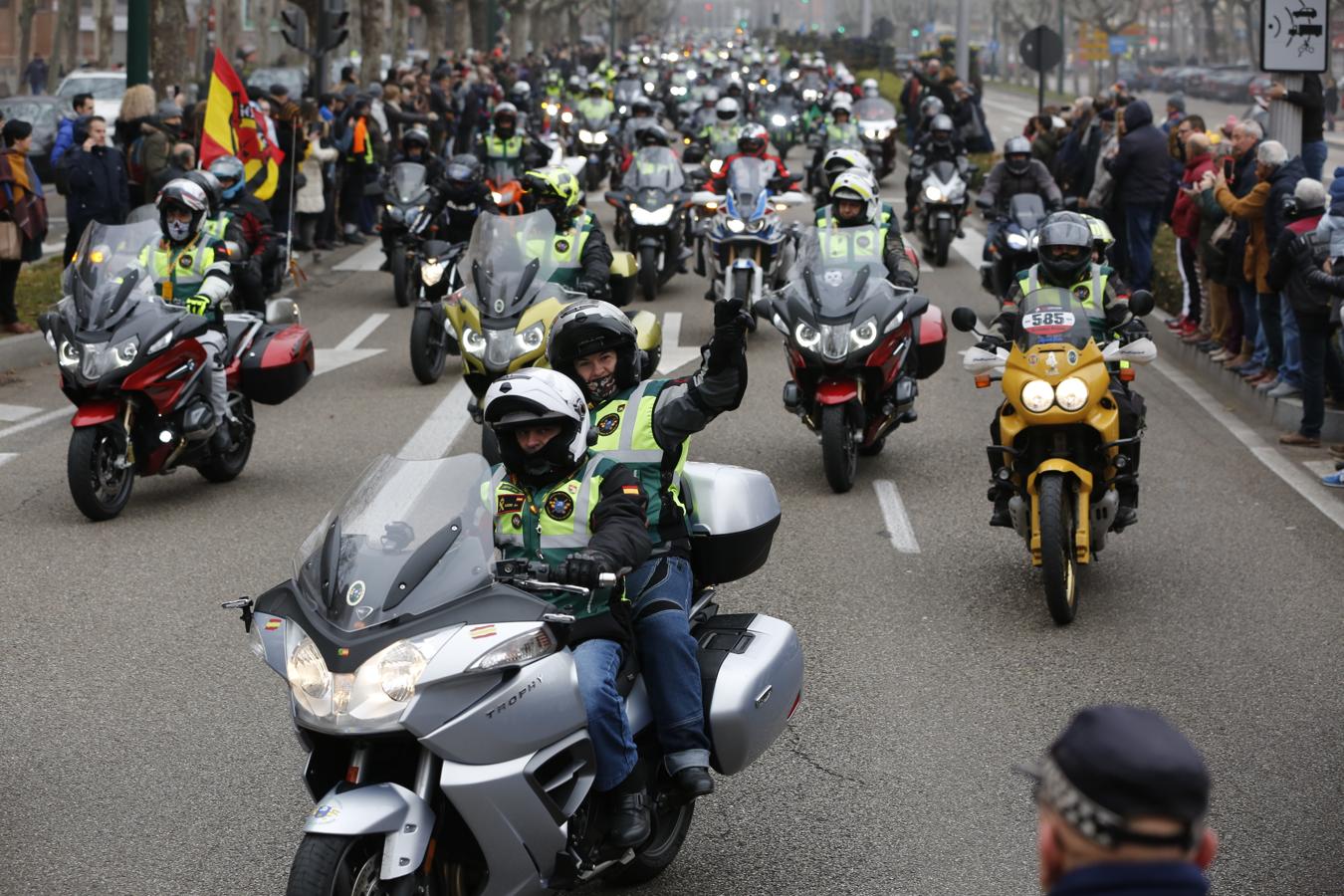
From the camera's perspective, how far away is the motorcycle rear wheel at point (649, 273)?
19.6m

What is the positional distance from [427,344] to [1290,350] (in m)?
6.14

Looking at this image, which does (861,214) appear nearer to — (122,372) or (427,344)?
(427,344)

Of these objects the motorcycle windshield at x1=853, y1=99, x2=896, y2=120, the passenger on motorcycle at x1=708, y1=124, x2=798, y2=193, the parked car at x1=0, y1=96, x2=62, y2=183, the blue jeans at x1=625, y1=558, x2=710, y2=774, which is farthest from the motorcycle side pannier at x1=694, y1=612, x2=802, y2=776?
the motorcycle windshield at x1=853, y1=99, x2=896, y2=120

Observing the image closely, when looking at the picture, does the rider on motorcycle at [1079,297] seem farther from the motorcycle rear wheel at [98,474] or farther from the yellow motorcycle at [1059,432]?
the motorcycle rear wheel at [98,474]

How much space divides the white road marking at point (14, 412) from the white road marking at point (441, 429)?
2.77 meters

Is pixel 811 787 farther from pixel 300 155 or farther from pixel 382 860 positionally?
pixel 300 155

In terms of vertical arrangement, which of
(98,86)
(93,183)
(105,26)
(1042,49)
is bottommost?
(93,183)

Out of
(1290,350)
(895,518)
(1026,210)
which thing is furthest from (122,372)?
(1026,210)

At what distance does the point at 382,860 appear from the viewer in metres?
4.45

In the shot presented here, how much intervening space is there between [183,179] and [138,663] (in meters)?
4.07

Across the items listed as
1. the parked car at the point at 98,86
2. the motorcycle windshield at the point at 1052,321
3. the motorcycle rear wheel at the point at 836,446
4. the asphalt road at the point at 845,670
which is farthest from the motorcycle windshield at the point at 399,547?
the parked car at the point at 98,86

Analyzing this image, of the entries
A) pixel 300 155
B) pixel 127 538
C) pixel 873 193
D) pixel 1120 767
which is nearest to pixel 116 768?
pixel 127 538

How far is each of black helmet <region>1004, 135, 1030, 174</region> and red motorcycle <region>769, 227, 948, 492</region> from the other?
6.61m

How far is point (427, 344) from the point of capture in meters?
14.7
